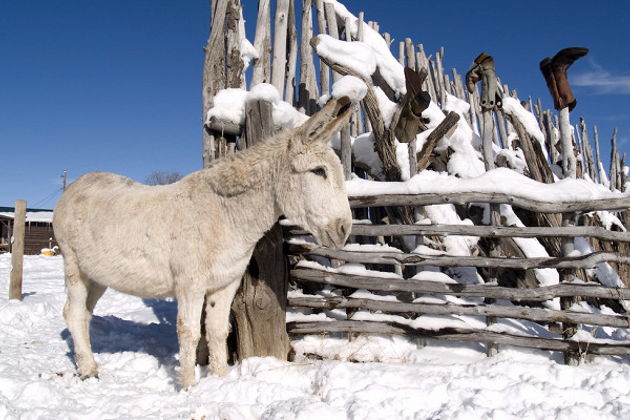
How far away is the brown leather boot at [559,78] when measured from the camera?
483 cm

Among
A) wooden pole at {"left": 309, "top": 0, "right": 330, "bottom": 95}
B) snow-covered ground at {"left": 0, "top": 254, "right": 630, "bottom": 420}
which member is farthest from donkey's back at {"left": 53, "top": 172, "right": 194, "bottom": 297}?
wooden pole at {"left": 309, "top": 0, "right": 330, "bottom": 95}

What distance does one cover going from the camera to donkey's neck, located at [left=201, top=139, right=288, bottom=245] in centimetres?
314

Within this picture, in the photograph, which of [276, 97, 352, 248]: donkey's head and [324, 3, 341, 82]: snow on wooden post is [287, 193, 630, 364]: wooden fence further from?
[324, 3, 341, 82]: snow on wooden post

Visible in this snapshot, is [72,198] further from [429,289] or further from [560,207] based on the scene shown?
[560,207]

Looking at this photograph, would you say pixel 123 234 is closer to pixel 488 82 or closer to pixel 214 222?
pixel 214 222

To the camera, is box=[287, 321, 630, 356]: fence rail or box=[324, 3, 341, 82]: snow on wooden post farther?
box=[324, 3, 341, 82]: snow on wooden post

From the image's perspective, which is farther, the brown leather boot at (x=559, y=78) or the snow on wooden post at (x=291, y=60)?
the snow on wooden post at (x=291, y=60)

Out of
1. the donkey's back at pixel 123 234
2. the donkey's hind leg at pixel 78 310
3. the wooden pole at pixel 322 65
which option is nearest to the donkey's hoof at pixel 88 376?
the donkey's hind leg at pixel 78 310

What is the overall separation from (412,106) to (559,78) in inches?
67.7

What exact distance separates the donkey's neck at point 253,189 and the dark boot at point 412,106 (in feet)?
7.77

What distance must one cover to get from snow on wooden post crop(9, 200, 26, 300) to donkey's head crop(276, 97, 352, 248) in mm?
5842

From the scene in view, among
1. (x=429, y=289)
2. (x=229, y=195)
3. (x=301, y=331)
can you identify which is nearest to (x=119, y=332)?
(x=301, y=331)

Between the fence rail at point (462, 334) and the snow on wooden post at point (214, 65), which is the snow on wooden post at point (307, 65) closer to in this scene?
the snow on wooden post at point (214, 65)

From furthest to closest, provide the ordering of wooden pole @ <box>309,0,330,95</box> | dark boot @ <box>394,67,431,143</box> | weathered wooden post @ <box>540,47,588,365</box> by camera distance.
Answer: wooden pole @ <box>309,0,330,95</box>, dark boot @ <box>394,67,431,143</box>, weathered wooden post @ <box>540,47,588,365</box>
